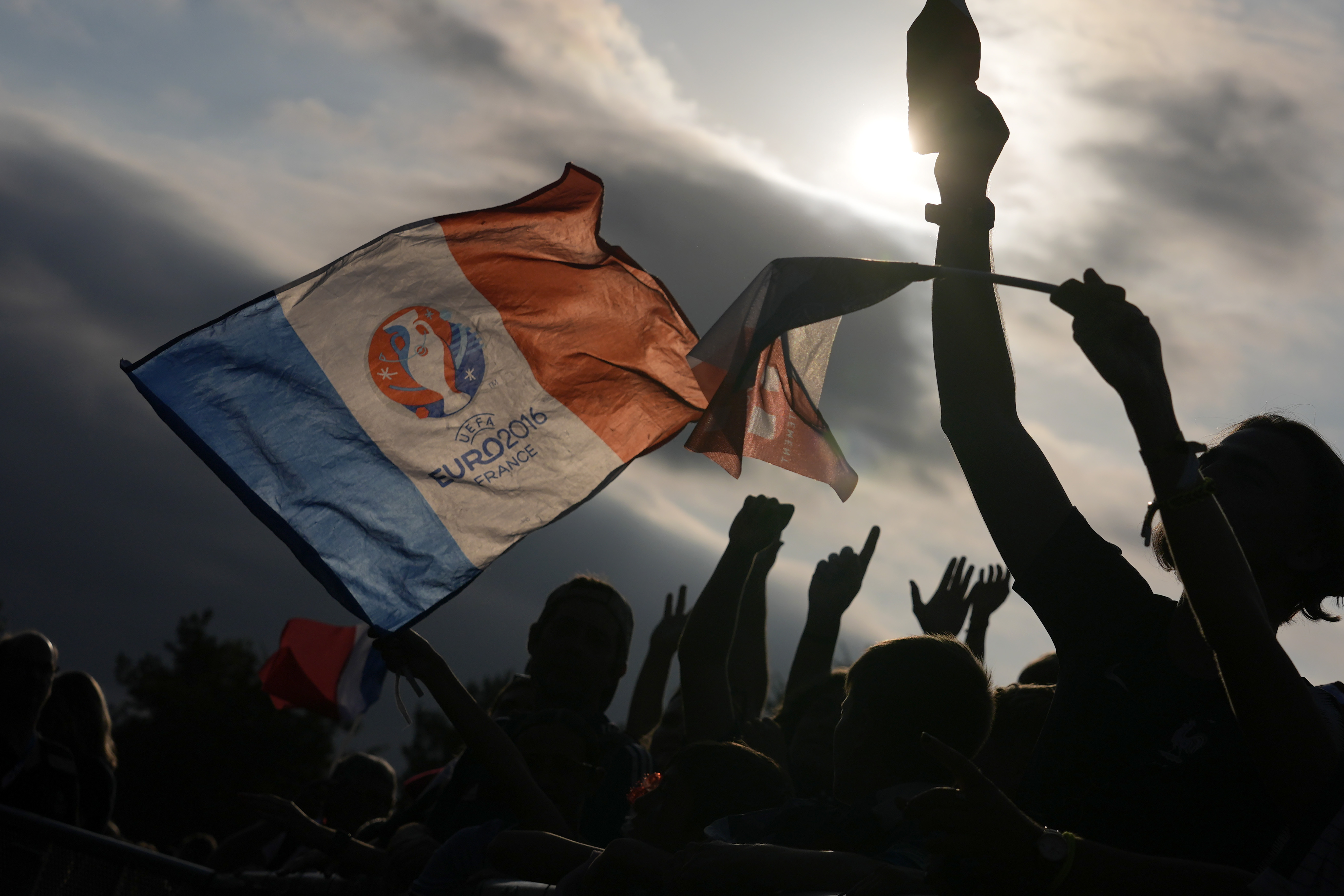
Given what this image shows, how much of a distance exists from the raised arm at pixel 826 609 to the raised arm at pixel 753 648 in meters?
0.19

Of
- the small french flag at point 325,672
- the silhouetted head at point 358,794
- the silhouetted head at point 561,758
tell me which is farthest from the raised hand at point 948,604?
the small french flag at point 325,672

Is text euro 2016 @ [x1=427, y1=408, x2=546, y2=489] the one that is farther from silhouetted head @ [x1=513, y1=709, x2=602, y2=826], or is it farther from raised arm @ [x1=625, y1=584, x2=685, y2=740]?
raised arm @ [x1=625, y1=584, x2=685, y2=740]

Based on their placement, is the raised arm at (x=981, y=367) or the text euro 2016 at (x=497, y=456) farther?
the text euro 2016 at (x=497, y=456)

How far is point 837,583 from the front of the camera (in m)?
5.23

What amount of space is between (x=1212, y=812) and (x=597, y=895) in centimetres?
135

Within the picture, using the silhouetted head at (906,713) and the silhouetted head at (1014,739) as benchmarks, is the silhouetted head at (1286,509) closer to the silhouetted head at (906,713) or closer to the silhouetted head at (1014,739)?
the silhouetted head at (906,713)

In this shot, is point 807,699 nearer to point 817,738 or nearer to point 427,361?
point 817,738

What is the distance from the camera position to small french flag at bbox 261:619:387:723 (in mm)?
10258

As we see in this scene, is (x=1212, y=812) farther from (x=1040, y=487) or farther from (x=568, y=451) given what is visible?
(x=568, y=451)

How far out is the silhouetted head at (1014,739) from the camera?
11.0ft

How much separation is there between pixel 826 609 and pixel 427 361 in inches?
90.1

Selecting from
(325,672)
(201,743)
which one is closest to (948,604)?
(325,672)

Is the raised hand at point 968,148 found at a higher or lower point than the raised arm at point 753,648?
higher

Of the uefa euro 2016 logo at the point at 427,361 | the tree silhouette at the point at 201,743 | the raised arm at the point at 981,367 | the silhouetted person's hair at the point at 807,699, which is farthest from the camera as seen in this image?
the tree silhouette at the point at 201,743
